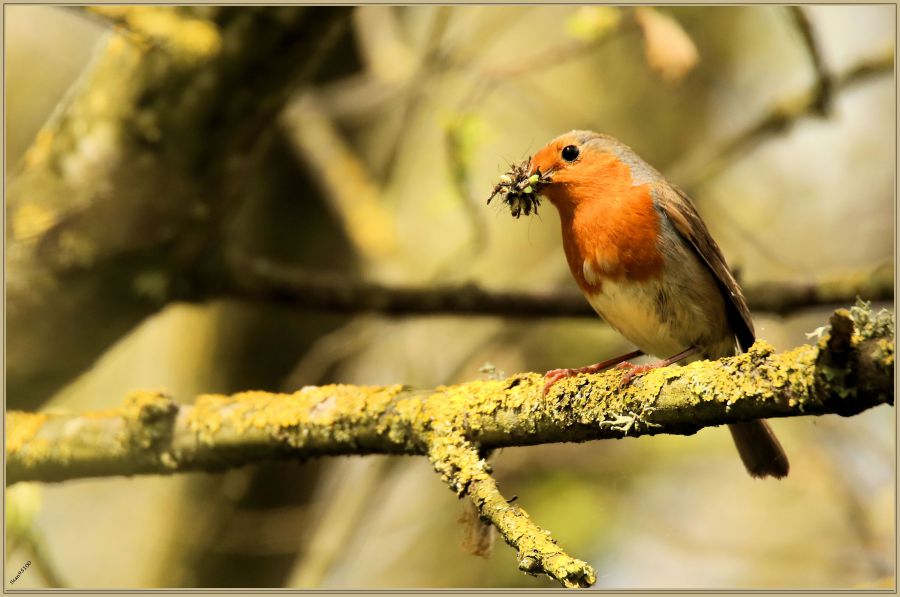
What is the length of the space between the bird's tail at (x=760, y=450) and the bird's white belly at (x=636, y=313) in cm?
40

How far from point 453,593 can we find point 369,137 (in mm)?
4440

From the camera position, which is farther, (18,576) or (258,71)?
(258,71)

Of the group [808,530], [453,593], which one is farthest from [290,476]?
[808,530]

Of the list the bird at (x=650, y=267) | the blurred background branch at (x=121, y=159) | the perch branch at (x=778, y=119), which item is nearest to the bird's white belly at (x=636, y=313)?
the bird at (x=650, y=267)

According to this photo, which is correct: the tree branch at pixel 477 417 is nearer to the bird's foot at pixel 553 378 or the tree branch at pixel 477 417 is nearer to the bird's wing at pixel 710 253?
the bird's foot at pixel 553 378

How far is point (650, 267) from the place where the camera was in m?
3.18

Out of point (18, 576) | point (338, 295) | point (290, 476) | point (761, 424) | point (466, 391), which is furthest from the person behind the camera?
point (290, 476)

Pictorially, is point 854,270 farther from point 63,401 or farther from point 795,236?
point 63,401

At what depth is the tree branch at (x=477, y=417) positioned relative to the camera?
65.0 inches

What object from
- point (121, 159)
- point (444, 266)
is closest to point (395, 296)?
point (444, 266)

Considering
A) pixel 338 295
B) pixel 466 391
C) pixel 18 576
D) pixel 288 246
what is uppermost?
pixel 288 246

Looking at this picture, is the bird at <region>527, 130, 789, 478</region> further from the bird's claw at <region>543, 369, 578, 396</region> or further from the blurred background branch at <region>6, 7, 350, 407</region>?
the blurred background branch at <region>6, 7, 350, 407</region>

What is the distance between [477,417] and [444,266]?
259cm

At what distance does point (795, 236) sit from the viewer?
6.69 meters
